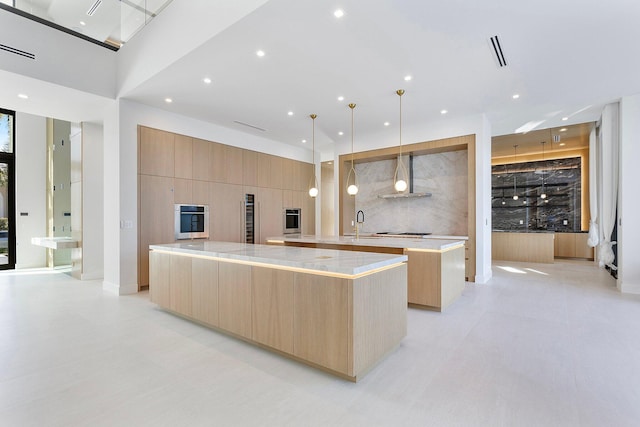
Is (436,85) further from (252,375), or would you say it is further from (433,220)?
(252,375)

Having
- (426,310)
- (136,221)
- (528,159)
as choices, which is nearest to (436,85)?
(426,310)

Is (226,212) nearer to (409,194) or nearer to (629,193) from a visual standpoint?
(409,194)

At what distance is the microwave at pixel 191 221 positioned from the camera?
5605 mm

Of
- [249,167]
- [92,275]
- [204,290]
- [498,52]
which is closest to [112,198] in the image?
[92,275]

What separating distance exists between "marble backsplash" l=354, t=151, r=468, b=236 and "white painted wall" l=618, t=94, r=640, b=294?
7.69ft

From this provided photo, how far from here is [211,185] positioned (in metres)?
6.14

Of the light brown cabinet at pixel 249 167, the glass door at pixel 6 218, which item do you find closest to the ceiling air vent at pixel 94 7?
the light brown cabinet at pixel 249 167

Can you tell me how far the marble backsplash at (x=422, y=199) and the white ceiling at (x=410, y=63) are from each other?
109 cm

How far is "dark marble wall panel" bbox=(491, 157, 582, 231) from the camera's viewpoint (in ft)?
29.9

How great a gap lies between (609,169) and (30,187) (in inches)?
481

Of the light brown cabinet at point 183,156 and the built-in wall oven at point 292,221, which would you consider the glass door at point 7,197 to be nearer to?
the light brown cabinet at point 183,156

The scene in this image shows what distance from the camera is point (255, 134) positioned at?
278 inches

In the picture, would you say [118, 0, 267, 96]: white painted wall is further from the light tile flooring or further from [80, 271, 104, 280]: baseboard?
[80, 271, 104, 280]: baseboard

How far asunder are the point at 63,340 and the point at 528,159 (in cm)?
1159
